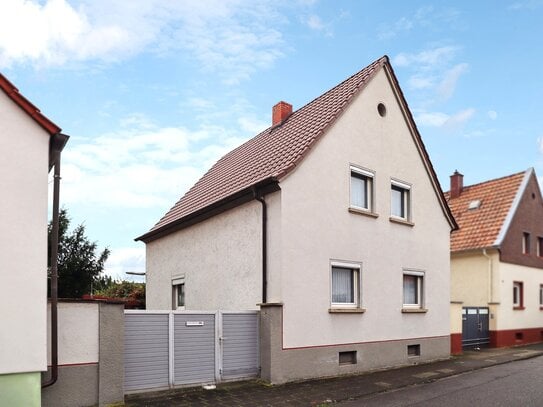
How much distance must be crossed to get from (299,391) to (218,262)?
4.61m

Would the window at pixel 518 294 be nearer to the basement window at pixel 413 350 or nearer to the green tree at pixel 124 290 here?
the basement window at pixel 413 350

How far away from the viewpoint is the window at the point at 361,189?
13933 mm

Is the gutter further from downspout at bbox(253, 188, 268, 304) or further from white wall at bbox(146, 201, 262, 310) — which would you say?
white wall at bbox(146, 201, 262, 310)

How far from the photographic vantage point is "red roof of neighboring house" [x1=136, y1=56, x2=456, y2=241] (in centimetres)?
1288

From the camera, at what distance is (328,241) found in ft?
41.5

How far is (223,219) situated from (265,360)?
4.14m

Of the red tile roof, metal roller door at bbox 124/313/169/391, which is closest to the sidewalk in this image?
metal roller door at bbox 124/313/169/391

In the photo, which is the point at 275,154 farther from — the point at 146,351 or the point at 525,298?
the point at 525,298

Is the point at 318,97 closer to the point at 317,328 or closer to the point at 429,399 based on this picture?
the point at 317,328

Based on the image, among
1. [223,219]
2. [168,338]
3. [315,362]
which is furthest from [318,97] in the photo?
[168,338]

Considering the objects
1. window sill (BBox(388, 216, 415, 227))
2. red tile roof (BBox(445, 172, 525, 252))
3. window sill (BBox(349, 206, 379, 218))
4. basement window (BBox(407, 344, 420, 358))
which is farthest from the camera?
red tile roof (BBox(445, 172, 525, 252))

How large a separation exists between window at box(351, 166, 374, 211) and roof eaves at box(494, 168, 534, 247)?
9502mm

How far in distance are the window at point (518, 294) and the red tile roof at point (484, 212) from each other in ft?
8.72

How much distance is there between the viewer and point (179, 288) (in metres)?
16.5
